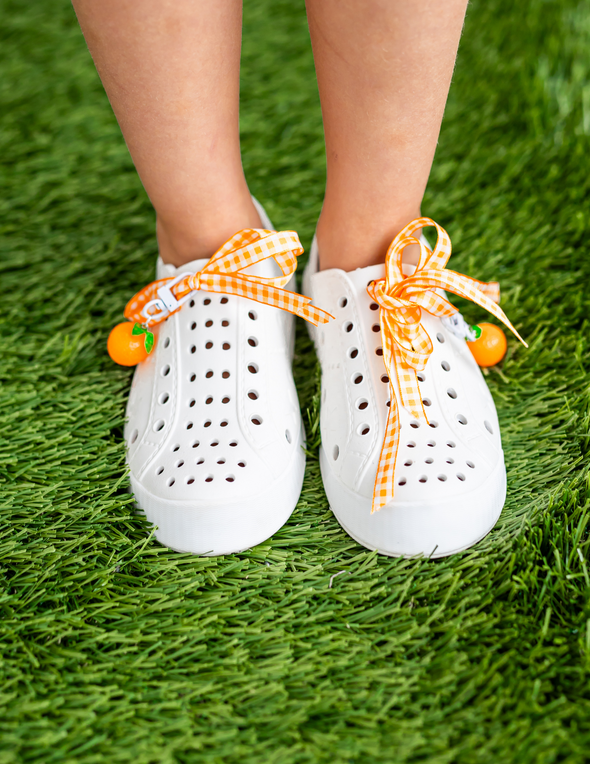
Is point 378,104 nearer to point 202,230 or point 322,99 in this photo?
point 322,99

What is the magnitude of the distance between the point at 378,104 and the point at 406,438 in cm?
40

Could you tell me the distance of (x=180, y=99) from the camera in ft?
2.33

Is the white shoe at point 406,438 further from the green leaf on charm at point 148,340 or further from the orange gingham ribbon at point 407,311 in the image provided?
the green leaf on charm at point 148,340

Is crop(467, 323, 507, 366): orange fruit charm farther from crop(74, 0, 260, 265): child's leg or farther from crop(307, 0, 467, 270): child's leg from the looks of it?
crop(74, 0, 260, 265): child's leg

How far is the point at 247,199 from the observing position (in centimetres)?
91

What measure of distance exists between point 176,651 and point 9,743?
18 centimetres

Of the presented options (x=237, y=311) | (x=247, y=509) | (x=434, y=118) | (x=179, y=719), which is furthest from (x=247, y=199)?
(x=179, y=719)

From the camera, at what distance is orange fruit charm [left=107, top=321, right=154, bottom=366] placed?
0.92m

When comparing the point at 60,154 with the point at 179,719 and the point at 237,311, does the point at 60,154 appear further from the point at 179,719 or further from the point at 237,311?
the point at 179,719

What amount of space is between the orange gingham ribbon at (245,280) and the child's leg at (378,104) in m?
0.08

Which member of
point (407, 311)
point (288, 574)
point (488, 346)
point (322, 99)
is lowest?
point (288, 574)

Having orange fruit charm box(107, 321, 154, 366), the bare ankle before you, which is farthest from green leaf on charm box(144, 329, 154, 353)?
the bare ankle

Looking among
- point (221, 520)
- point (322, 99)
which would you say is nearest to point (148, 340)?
point (221, 520)

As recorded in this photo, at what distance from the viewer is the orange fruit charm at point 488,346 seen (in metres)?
0.96
